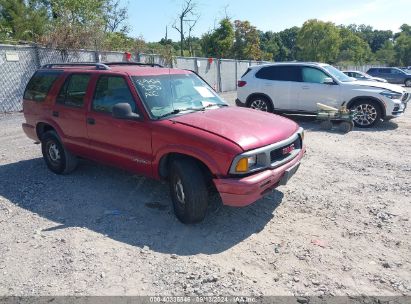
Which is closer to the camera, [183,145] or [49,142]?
[183,145]

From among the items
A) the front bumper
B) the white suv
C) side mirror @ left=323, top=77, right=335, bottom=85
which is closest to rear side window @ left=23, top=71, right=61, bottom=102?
the front bumper

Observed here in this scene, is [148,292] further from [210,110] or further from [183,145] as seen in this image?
[210,110]

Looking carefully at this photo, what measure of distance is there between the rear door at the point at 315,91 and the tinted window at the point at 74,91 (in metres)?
6.89

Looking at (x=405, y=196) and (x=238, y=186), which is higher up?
(x=238, y=186)

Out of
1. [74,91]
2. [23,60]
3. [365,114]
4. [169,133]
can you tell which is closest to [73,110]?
[74,91]

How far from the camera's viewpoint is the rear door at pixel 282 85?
10.4m

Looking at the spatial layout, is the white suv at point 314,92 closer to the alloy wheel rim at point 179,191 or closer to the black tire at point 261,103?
the black tire at point 261,103

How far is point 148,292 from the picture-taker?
2969mm

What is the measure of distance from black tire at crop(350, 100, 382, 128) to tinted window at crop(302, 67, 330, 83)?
3.86ft

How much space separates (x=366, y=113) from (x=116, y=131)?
7.56m

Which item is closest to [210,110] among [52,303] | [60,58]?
[52,303]

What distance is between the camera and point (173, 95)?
15.3 ft

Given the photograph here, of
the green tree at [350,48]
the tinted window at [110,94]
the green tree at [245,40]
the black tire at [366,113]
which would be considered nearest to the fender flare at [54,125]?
the tinted window at [110,94]

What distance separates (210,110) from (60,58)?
1266 centimetres
